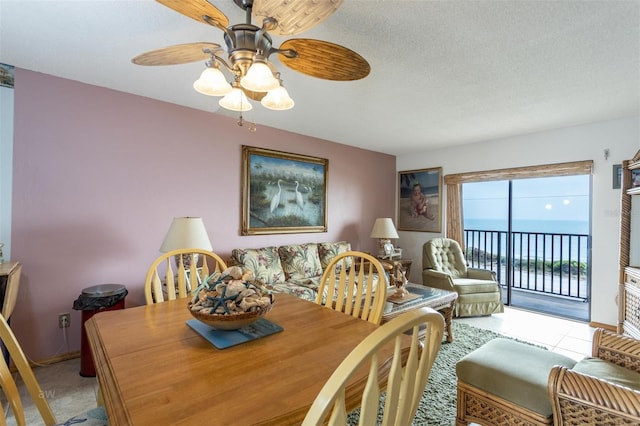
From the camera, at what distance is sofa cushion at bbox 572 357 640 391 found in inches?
57.2

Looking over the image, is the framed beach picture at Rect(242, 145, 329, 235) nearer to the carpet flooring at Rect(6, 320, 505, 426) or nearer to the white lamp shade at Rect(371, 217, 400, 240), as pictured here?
the white lamp shade at Rect(371, 217, 400, 240)

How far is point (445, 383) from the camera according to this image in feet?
7.55

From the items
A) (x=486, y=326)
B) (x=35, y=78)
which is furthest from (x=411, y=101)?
(x=35, y=78)

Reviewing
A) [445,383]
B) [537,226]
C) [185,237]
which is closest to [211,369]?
[185,237]

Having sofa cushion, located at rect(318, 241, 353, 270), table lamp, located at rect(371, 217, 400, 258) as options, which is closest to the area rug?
table lamp, located at rect(371, 217, 400, 258)

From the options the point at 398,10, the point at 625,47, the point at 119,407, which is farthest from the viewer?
the point at 625,47

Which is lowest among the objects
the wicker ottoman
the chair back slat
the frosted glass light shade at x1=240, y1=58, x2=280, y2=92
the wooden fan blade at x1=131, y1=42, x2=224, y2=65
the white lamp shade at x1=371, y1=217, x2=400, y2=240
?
the wicker ottoman

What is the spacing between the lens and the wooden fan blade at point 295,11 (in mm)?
1119

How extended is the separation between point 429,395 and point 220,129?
3286 millimetres

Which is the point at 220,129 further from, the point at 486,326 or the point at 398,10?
the point at 486,326

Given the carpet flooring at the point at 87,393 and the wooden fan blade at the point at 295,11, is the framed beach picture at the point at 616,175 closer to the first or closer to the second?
the carpet flooring at the point at 87,393

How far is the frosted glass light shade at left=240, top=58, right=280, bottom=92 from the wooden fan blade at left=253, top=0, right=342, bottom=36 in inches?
7.2

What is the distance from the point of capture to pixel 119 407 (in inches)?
30.2

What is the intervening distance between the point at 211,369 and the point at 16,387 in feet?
2.63
